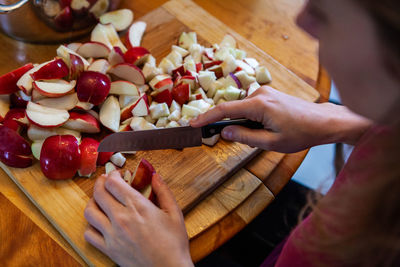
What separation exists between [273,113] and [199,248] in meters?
0.47

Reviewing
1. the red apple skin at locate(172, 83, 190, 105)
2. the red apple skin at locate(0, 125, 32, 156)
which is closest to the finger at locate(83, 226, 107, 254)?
the red apple skin at locate(0, 125, 32, 156)

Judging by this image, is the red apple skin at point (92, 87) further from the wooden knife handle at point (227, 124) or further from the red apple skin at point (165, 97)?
the wooden knife handle at point (227, 124)

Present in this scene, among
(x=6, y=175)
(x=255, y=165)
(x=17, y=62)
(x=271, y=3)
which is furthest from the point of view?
(x=271, y=3)

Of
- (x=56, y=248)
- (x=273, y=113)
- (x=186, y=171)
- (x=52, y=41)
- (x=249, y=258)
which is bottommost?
(x=249, y=258)

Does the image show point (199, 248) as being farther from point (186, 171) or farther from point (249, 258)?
point (249, 258)

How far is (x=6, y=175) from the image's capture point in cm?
117

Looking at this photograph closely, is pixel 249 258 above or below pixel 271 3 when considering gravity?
below

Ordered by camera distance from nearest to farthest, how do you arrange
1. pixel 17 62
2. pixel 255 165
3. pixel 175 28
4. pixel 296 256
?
pixel 296 256 → pixel 255 165 → pixel 17 62 → pixel 175 28

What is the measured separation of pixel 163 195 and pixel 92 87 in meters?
0.45

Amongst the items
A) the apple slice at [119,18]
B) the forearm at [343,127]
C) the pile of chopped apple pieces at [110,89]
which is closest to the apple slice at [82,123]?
the pile of chopped apple pieces at [110,89]

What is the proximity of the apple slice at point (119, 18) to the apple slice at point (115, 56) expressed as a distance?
0.22m

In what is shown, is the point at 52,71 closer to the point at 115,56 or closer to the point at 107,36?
the point at 115,56

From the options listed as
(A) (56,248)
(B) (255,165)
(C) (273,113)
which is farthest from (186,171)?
(A) (56,248)

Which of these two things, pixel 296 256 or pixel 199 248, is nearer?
pixel 296 256
